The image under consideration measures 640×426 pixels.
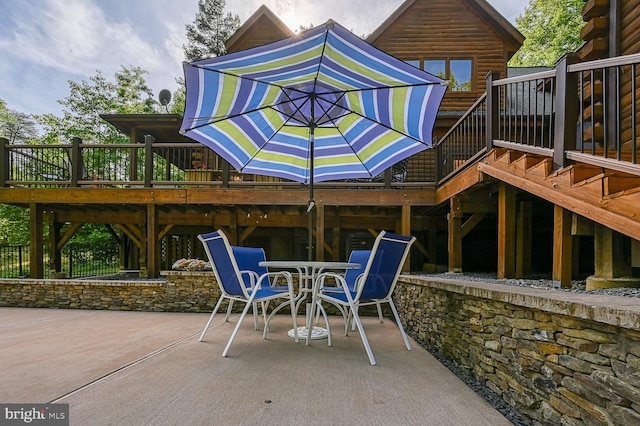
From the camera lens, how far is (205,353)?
2939mm

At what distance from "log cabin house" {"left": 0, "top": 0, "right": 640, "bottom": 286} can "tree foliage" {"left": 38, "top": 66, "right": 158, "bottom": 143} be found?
5.88 meters

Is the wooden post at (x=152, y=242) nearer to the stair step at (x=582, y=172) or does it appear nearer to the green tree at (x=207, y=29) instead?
the stair step at (x=582, y=172)

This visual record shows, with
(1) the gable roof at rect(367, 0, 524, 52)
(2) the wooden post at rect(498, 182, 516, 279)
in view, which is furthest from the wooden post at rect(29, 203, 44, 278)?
(1) the gable roof at rect(367, 0, 524, 52)

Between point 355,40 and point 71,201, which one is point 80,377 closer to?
point 355,40

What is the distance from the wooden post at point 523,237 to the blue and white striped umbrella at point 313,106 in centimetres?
141

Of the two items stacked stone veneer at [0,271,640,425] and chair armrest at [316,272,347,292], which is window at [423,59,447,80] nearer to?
stacked stone veneer at [0,271,640,425]

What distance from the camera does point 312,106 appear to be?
365cm

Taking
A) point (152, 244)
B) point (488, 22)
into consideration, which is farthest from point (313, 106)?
point (488, 22)

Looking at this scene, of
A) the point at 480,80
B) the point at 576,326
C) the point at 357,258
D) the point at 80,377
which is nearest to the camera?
the point at 576,326

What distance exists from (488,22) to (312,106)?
9.03 m

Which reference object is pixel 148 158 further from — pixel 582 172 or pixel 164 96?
pixel 582 172

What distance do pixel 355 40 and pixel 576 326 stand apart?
7.28 feet

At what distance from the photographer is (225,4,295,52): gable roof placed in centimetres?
1058

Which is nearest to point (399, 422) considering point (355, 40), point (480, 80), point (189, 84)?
point (355, 40)
